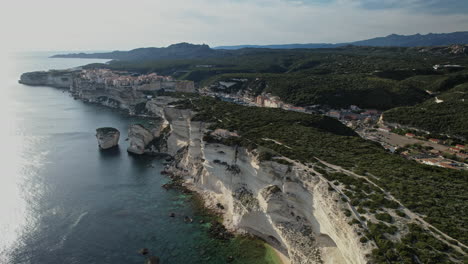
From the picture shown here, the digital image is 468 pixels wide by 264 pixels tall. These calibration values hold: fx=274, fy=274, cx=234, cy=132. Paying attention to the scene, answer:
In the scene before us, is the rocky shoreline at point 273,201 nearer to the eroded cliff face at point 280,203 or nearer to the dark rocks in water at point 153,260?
the eroded cliff face at point 280,203

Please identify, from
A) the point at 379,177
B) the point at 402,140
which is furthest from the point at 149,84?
the point at 379,177

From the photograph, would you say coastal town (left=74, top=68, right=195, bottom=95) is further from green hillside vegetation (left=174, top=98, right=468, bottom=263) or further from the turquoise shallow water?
green hillside vegetation (left=174, top=98, right=468, bottom=263)

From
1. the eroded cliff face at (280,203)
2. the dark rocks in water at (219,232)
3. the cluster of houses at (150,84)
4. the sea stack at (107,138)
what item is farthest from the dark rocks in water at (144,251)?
the cluster of houses at (150,84)

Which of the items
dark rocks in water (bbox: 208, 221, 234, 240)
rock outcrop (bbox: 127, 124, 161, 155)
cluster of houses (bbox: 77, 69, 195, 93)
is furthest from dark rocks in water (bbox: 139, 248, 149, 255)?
cluster of houses (bbox: 77, 69, 195, 93)

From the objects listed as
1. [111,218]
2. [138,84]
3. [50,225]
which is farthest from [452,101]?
[138,84]

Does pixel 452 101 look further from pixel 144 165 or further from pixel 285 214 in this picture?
pixel 144 165

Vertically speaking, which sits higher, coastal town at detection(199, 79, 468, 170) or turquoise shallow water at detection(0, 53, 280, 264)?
coastal town at detection(199, 79, 468, 170)
